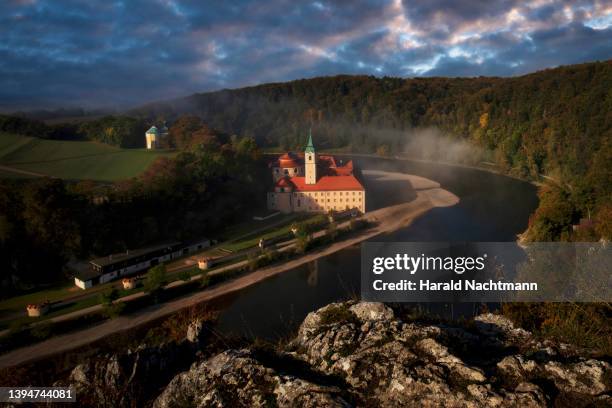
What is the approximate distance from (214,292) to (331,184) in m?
14.5

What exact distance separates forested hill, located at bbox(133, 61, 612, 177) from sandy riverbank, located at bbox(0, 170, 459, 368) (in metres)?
18.4

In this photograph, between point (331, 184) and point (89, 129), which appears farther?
point (89, 129)

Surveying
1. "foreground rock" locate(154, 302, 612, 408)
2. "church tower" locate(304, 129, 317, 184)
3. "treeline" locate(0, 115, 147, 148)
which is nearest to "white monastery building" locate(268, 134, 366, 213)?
"church tower" locate(304, 129, 317, 184)

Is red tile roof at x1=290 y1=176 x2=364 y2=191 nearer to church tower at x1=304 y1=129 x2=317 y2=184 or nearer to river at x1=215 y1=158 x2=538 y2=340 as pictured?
church tower at x1=304 y1=129 x2=317 y2=184

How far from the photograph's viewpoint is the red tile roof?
3030 cm

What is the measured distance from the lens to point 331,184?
1203 inches

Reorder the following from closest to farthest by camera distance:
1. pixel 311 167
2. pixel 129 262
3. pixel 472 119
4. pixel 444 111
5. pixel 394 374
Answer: pixel 394 374 < pixel 129 262 < pixel 311 167 < pixel 472 119 < pixel 444 111

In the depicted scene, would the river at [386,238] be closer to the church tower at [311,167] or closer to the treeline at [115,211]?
the church tower at [311,167]

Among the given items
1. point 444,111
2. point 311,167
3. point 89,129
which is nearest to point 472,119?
point 444,111

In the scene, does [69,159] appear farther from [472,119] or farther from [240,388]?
[472,119]

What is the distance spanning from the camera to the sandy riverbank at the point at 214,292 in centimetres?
1411

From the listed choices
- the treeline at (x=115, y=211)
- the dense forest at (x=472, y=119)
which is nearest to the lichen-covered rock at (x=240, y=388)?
the dense forest at (x=472, y=119)

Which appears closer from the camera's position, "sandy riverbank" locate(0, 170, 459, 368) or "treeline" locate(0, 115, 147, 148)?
"sandy riverbank" locate(0, 170, 459, 368)

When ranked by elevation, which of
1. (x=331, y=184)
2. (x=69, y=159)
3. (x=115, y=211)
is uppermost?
(x=69, y=159)
